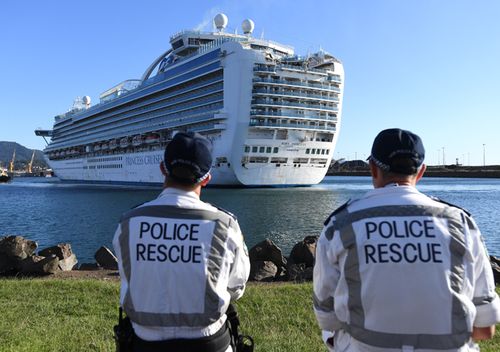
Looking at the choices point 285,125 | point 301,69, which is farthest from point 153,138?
point 301,69

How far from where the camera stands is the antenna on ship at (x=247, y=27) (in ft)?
197

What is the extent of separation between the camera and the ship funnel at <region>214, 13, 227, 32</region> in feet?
207

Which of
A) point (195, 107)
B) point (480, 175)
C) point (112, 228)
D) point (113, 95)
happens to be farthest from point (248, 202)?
point (480, 175)

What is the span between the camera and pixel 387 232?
88.9 inches

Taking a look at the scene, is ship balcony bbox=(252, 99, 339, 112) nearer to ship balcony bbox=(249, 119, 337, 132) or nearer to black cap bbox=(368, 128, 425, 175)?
ship balcony bbox=(249, 119, 337, 132)

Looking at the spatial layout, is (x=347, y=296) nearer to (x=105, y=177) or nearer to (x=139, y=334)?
(x=139, y=334)

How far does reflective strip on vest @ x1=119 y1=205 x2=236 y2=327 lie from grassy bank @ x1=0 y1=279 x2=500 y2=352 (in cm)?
241

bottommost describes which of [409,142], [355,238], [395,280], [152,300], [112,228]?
[112,228]

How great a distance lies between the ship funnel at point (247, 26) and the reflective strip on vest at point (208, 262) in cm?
6055

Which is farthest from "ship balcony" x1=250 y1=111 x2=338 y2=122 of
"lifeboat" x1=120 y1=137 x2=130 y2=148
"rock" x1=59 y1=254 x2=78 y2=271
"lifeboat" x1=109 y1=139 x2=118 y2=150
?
"rock" x1=59 y1=254 x2=78 y2=271

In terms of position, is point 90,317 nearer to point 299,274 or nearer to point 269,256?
point 299,274

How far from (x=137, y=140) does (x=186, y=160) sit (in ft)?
210

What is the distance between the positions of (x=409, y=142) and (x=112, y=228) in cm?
2138

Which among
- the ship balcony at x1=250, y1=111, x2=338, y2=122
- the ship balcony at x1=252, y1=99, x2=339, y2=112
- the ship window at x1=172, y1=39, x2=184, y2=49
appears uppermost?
the ship window at x1=172, y1=39, x2=184, y2=49
